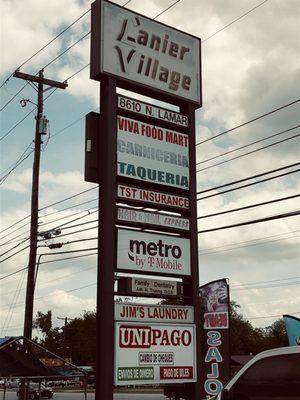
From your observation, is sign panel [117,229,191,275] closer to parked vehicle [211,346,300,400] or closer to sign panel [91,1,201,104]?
sign panel [91,1,201,104]

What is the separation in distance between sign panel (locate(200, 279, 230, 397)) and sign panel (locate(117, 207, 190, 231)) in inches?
321

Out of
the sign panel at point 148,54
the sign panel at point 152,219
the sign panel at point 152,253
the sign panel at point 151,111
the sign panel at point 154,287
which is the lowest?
the sign panel at point 154,287

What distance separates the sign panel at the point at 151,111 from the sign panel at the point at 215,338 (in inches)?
367

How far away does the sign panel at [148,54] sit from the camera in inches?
508

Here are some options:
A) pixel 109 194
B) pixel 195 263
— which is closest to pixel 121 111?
pixel 109 194

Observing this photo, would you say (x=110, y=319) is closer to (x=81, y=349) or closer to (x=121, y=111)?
(x=121, y=111)

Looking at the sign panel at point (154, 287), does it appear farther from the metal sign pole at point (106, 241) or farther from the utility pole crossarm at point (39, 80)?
the utility pole crossarm at point (39, 80)

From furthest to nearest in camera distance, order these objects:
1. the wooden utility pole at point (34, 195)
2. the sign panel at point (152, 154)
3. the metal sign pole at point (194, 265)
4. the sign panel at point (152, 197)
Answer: the wooden utility pole at point (34, 195) → the metal sign pole at point (194, 265) → the sign panel at point (152, 154) → the sign panel at point (152, 197)

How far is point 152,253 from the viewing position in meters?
12.2

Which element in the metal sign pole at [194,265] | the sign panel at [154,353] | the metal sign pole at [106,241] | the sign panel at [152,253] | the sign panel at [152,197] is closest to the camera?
the metal sign pole at [106,241]

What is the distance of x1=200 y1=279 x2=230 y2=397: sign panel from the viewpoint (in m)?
19.8

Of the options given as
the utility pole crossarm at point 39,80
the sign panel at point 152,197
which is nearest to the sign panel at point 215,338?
the sign panel at point 152,197

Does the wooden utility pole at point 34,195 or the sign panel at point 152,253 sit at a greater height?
the wooden utility pole at point 34,195

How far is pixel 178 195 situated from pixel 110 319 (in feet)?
10.9
